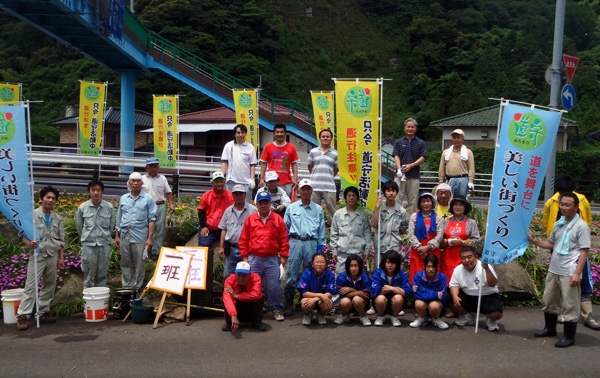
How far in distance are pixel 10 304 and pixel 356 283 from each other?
4.96 m

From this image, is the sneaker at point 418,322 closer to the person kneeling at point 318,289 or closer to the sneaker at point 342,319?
the sneaker at point 342,319

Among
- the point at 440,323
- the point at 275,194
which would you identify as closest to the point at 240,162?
the point at 275,194

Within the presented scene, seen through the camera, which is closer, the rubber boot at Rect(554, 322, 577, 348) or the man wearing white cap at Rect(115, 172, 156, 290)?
the rubber boot at Rect(554, 322, 577, 348)

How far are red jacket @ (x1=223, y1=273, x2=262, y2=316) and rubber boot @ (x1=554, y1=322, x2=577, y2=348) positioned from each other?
3.81m

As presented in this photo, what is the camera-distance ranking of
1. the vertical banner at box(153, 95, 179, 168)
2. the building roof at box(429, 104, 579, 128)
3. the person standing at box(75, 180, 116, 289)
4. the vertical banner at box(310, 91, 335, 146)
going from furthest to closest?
1. the building roof at box(429, 104, 579, 128)
2. the vertical banner at box(310, 91, 335, 146)
3. the vertical banner at box(153, 95, 179, 168)
4. the person standing at box(75, 180, 116, 289)

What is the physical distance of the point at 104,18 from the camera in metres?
17.5

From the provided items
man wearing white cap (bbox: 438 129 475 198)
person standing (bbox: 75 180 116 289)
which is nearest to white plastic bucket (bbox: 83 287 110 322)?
person standing (bbox: 75 180 116 289)

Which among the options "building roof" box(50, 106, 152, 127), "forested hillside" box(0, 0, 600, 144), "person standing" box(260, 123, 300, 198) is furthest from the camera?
"forested hillside" box(0, 0, 600, 144)

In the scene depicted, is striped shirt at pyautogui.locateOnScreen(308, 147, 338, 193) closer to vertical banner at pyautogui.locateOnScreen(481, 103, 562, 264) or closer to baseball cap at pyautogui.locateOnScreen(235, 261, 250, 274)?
baseball cap at pyautogui.locateOnScreen(235, 261, 250, 274)

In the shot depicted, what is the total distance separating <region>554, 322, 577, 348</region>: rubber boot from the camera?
6676mm

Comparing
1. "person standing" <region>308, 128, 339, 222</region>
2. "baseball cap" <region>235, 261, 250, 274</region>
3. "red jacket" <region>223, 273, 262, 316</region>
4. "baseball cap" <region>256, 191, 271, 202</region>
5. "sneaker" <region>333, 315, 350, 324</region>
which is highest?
"person standing" <region>308, 128, 339, 222</region>

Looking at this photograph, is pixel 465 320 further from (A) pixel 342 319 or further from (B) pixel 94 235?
(B) pixel 94 235

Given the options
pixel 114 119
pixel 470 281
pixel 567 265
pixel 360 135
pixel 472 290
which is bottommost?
pixel 472 290

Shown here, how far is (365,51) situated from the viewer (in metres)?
64.6
